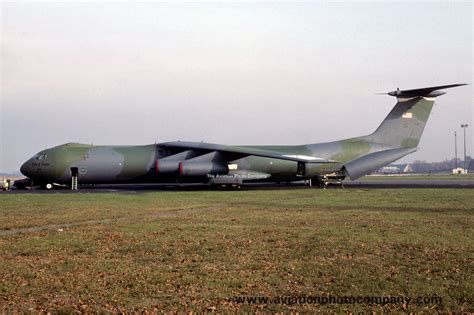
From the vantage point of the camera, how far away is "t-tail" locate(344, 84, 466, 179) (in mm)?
36562

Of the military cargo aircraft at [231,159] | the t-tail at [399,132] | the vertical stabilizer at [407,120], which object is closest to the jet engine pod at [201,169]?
the military cargo aircraft at [231,159]

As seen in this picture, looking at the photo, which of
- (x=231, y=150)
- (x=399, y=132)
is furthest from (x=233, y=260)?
(x=399, y=132)

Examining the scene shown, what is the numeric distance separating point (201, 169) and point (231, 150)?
2.56m

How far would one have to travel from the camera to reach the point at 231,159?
3581 cm

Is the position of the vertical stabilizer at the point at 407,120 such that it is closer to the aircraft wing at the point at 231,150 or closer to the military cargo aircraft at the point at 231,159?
the military cargo aircraft at the point at 231,159

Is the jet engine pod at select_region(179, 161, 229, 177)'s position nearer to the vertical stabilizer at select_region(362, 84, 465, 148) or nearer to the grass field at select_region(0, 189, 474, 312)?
the vertical stabilizer at select_region(362, 84, 465, 148)

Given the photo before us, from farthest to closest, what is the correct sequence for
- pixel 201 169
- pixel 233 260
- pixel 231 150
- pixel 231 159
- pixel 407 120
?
pixel 407 120 → pixel 231 159 → pixel 201 169 → pixel 231 150 → pixel 233 260

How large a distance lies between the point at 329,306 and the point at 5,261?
20.5 feet

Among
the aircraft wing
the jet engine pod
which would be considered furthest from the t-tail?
the jet engine pod

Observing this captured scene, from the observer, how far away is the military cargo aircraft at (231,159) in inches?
1366

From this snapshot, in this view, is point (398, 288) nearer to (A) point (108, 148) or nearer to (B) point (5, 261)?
(B) point (5, 261)

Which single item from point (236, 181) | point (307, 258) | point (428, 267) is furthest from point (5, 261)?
point (236, 181)

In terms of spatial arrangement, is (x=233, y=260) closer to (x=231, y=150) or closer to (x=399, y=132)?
(x=231, y=150)

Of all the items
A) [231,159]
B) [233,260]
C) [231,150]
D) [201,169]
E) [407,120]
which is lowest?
[233,260]
